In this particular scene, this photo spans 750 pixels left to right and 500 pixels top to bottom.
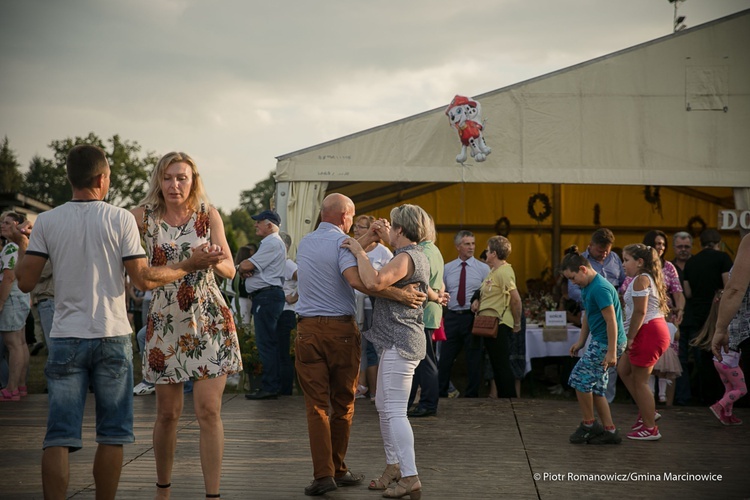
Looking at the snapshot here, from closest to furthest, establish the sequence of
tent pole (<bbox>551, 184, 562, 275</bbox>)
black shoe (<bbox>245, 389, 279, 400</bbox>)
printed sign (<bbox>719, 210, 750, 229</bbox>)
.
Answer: black shoe (<bbox>245, 389, 279, 400</bbox>)
printed sign (<bbox>719, 210, 750, 229</bbox>)
tent pole (<bbox>551, 184, 562, 275</bbox>)

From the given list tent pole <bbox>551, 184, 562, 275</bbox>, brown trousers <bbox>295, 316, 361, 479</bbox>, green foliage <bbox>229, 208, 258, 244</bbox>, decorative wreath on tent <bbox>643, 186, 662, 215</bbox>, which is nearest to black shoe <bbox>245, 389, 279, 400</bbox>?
brown trousers <bbox>295, 316, 361, 479</bbox>

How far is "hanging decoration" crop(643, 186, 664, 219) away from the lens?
52.2 feet

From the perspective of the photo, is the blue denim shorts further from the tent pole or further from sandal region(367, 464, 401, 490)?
the tent pole

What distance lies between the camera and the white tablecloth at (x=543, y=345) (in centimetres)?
1041

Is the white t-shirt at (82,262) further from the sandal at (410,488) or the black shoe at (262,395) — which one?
the black shoe at (262,395)

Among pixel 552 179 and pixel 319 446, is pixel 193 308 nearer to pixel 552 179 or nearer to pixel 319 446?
pixel 319 446

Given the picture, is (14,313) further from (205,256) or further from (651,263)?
(651,263)

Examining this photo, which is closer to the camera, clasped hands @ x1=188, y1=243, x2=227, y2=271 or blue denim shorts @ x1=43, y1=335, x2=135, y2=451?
blue denim shorts @ x1=43, y1=335, x2=135, y2=451

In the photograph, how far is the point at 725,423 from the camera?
316 inches

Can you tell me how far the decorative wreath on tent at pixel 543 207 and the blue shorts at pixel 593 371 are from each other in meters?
9.68

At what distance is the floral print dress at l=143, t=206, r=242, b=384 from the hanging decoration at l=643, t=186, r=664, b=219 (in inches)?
516

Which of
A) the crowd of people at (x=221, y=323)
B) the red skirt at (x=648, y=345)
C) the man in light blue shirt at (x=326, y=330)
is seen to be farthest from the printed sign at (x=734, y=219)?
the man in light blue shirt at (x=326, y=330)

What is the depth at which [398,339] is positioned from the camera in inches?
201

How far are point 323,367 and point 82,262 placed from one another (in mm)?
1769
